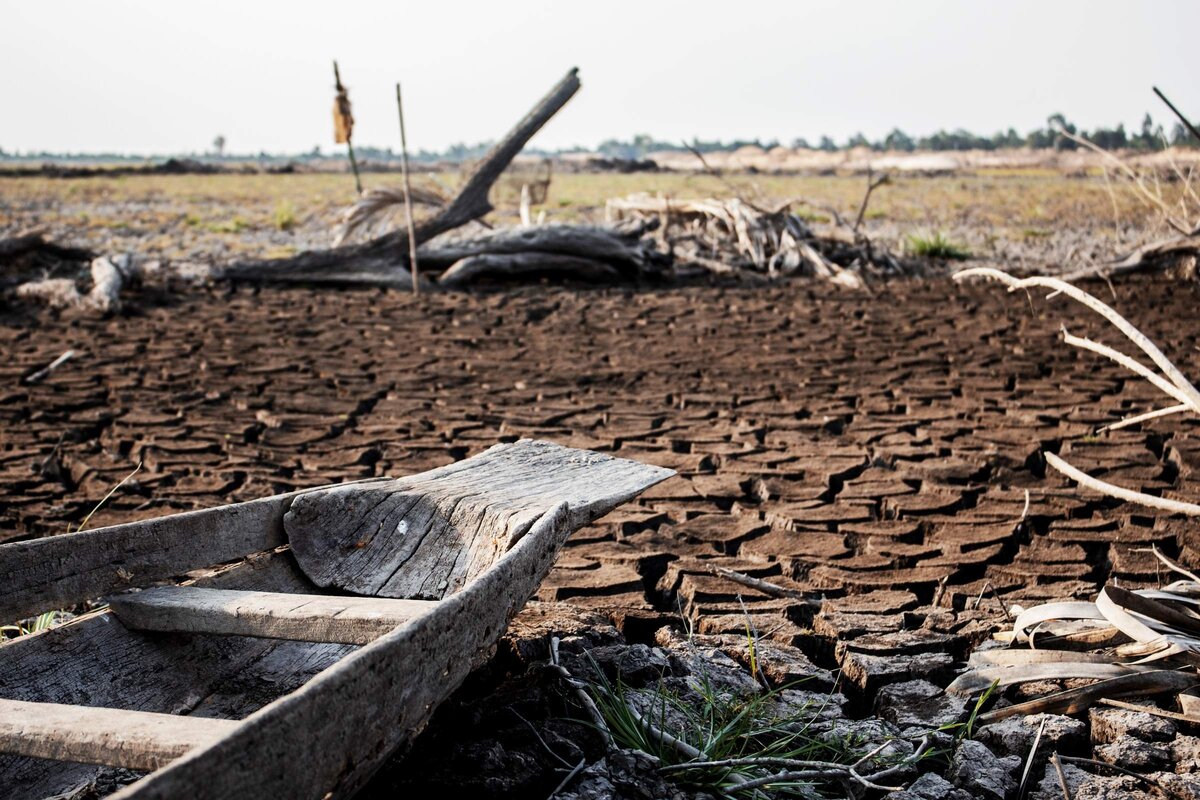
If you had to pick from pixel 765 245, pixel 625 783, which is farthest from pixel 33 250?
pixel 625 783

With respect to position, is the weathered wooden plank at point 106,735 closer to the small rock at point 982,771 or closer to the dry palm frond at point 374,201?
the small rock at point 982,771

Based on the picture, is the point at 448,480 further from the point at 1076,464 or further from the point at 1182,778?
the point at 1076,464

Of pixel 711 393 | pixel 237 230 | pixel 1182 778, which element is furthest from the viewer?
pixel 237 230

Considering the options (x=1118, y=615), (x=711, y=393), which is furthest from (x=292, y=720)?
(x=711, y=393)

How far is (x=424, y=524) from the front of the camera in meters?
3.13

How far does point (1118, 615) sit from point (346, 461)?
370 cm

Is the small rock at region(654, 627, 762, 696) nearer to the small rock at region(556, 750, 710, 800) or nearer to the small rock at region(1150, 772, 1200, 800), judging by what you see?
the small rock at region(556, 750, 710, 800)

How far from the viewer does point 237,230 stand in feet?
60.0

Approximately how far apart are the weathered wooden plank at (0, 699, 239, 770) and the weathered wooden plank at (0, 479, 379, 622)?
524mm

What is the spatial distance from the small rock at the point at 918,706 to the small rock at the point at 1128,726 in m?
0.33

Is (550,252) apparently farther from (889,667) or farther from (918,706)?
(918,706)

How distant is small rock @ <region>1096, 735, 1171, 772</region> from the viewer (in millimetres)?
2588

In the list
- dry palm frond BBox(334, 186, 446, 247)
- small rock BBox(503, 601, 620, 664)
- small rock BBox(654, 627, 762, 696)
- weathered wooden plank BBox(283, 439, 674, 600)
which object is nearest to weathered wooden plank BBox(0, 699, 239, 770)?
weathered wooden plank BBox(283, 439, 674, 600)

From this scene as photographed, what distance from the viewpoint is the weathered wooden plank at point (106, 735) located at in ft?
6.01
